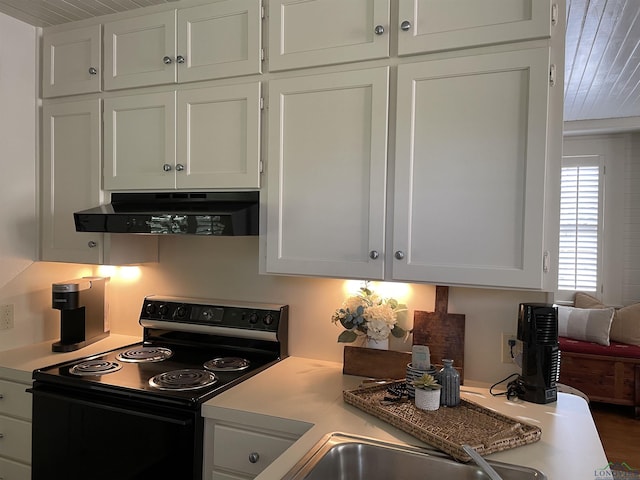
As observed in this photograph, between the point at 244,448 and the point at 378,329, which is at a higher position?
the point at 378,329

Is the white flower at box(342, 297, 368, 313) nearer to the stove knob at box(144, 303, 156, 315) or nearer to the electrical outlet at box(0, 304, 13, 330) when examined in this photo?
the stove knob at box(144, 303, 156, 315)

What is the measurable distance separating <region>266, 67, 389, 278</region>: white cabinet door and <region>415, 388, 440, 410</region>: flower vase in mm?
443

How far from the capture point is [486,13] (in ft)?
5.41

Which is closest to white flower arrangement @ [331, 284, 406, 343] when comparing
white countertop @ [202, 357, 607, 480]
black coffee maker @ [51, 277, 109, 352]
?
white countertop @ [202, 357, 607, 480]

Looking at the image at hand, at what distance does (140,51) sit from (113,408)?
1.50 metres

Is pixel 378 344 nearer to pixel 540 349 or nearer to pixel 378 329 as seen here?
pixel 378 329

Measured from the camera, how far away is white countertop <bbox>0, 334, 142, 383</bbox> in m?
2.05

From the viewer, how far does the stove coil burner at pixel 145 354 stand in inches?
85.1

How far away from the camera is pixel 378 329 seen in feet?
6.40

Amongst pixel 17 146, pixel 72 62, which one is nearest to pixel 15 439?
pixel 17 146

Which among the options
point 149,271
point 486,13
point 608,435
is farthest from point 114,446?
point 608,435

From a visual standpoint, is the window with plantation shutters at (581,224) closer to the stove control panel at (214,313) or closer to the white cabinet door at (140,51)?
the stove control panel at (214,313)

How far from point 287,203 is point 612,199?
457 cm

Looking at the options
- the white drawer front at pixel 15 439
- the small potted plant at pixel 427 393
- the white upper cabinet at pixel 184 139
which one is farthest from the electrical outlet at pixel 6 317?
the small potted plant at pixel 427 393
